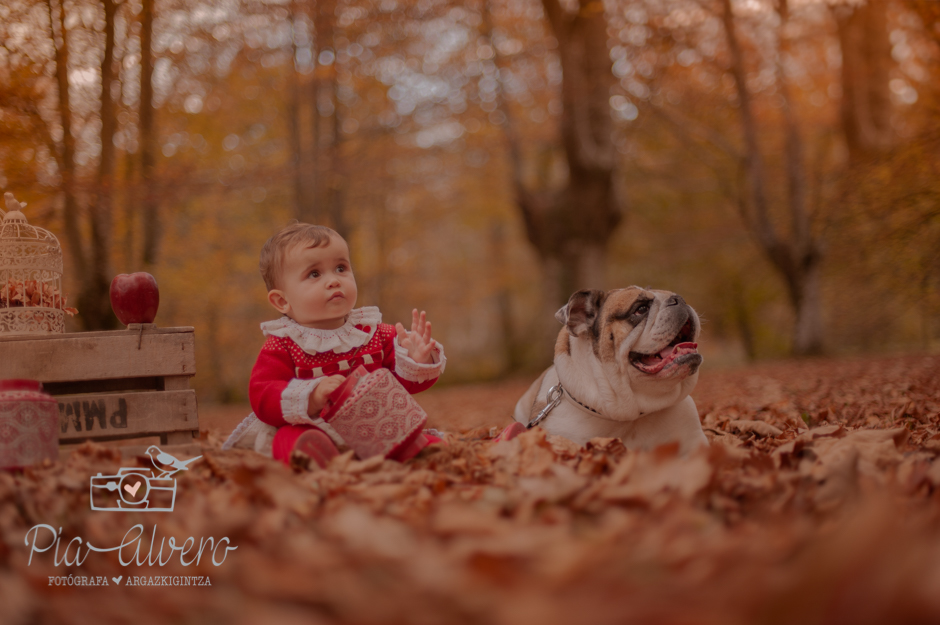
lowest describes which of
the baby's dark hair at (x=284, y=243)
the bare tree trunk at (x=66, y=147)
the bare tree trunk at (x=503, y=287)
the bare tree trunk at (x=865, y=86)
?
the bare tree trunk at (x=503, y=287)

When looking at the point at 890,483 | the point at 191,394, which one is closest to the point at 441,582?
the point at 890,483

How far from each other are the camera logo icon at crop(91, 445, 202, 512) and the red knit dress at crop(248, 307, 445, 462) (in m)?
0.50

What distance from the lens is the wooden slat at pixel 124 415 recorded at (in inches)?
125

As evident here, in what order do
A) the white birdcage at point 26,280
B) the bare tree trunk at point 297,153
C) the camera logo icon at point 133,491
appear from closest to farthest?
the camera logo icon at point 133,491 → the white birdcage at point 26,280 → the bare tree trunk at point 297,153

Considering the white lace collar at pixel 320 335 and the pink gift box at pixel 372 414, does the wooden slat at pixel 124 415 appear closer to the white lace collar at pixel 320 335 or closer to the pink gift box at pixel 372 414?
the white lace collar at pixel 320 335

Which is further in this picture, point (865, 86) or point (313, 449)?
point (865, 86)

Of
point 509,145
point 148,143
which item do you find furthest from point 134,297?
point 509,145

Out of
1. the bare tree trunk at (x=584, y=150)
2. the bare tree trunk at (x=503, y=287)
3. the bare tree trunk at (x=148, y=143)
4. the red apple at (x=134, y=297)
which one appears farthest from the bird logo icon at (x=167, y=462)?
the bare tree trunk at (x=503, y=287)

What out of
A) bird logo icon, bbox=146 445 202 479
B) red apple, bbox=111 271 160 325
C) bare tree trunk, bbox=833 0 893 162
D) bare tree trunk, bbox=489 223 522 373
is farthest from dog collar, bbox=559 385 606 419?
bare tree trunk, bbox=489 223 522 373

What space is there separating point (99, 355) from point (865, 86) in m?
16.1

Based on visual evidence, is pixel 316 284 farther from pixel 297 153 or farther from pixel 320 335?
pixel 297 153

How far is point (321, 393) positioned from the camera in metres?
2.73

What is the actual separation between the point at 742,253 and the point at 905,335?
4.63 meters

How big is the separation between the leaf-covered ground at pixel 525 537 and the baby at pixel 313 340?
26 centimetres
